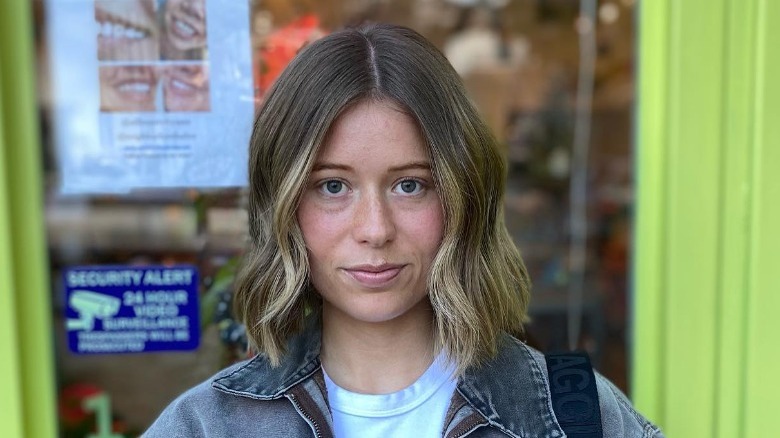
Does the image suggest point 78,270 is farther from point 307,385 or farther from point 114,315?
point 307,385

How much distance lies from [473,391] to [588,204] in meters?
3.71

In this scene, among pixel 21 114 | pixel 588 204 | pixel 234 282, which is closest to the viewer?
pixel 21 114

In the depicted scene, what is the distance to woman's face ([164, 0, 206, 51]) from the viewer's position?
143 centimetres

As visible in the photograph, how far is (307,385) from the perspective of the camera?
110 centimetres

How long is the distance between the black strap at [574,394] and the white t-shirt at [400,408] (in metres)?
0.15

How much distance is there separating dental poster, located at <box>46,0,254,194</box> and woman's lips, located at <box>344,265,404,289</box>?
532 millimetres

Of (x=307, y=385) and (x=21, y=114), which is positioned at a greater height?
(x=21, y=114)

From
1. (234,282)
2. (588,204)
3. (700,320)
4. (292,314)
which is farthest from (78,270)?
(588,204)

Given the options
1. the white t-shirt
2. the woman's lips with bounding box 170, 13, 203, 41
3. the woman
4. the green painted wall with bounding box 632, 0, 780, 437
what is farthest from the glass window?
the white t-shirt

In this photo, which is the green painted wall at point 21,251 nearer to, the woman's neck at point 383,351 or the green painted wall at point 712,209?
the woman's neck at point 383,351

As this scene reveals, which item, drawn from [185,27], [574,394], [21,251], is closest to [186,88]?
[185,27]

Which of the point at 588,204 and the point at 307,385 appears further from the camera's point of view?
the point at 588,204

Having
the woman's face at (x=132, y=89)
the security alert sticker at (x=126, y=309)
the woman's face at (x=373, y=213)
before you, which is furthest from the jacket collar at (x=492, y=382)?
the woman's face at (x=132, y=89)

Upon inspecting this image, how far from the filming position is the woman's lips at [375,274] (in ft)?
3.31
